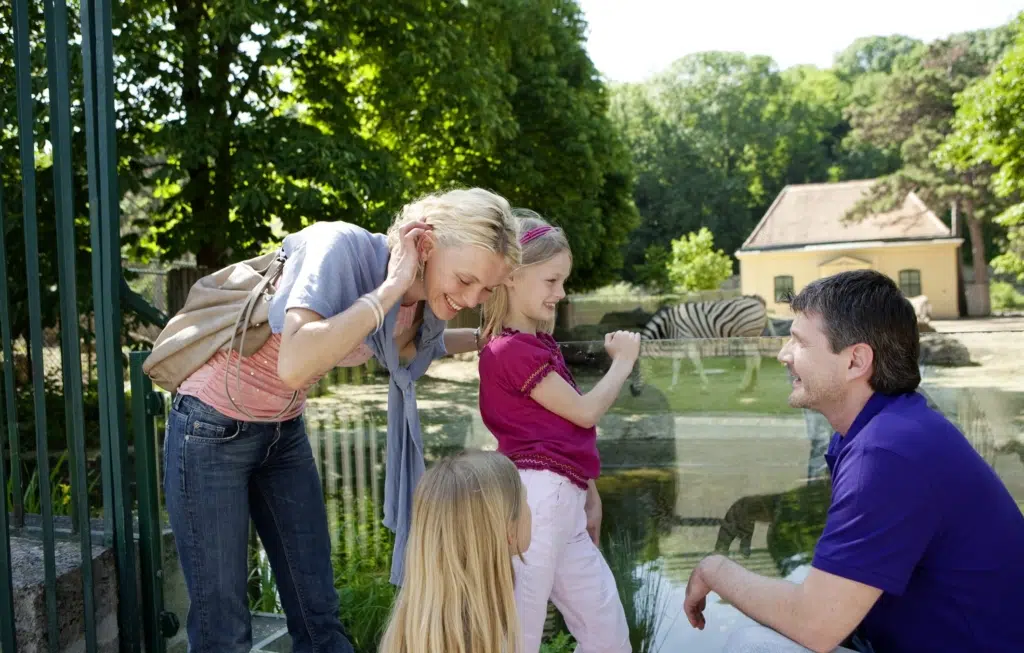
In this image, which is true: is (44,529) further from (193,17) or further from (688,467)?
(193,17)

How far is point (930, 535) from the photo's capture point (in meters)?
1.92

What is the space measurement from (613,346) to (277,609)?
189 cm

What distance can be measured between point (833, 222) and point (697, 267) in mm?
6563


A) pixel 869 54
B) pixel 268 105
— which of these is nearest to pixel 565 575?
pixel 268 105

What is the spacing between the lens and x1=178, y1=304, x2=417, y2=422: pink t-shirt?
91.7 inches

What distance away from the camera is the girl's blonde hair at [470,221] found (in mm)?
2293

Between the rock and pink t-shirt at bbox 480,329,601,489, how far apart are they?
107 inches

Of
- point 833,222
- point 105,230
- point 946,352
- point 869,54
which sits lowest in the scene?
point 946,352

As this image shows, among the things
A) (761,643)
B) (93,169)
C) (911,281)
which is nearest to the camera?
(761,643)

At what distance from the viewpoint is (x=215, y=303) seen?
2.38 metres

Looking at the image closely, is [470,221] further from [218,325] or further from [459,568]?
[459,568]

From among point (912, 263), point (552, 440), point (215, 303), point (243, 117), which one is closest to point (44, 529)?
point (215, 303)

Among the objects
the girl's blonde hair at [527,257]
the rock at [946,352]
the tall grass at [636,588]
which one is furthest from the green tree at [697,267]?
the girl's blonde hair at [527,257]

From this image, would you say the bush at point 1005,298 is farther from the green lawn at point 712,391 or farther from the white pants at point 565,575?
the white pants at point 565,575
